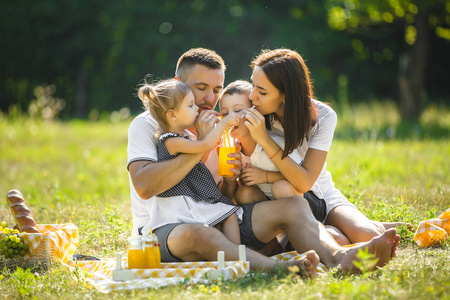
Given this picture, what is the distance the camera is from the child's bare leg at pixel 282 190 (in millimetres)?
3662

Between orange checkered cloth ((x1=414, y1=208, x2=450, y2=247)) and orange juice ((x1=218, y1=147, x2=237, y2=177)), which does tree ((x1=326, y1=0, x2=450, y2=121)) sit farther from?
orange juice ((x1=218, y1=147, x2=237, y2=177))

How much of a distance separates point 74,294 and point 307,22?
752 inches

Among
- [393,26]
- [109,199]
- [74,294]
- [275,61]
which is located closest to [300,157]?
[275,61]

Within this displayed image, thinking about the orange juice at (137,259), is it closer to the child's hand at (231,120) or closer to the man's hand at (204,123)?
the man's hand at (204,123)

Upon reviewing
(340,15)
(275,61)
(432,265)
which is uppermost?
(340,15)

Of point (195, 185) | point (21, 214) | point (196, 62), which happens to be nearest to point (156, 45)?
point (196, 62)

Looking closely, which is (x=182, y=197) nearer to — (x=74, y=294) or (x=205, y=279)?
(x=205, y=279)

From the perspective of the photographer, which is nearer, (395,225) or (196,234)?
(196,234)

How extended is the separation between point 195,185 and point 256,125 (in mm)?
557

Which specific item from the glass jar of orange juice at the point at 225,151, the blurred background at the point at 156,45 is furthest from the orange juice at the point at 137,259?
the blurred background at the point at 156,45

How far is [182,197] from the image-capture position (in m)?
3.59

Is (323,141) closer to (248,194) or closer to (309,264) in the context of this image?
(248,194)

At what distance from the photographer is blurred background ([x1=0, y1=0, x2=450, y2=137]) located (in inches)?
776

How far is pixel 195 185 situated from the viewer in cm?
365
